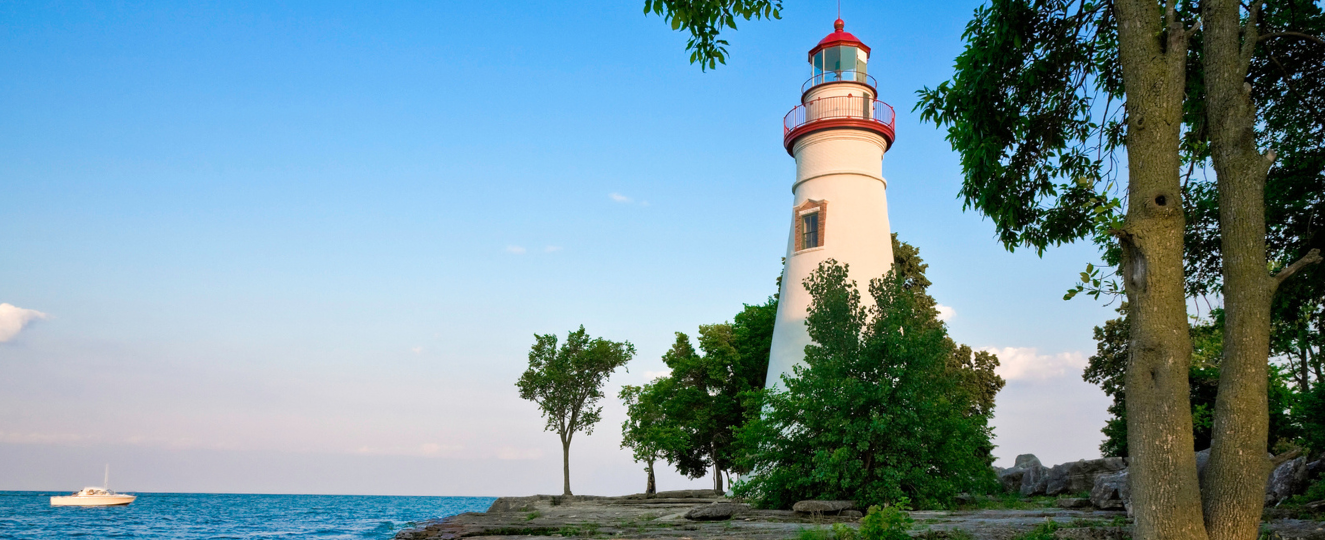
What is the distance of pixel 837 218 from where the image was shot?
25141mm

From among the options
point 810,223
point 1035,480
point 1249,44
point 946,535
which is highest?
point 810,223

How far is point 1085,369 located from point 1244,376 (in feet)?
103

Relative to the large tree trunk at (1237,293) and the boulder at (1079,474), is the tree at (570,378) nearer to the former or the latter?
the boulder at (1079,474)

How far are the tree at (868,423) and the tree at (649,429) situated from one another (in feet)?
39.3

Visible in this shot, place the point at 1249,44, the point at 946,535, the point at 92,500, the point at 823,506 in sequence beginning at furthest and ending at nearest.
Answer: the point at 92,500 → the point at 823,506 → the point at 946,535 → the point at 1249,44

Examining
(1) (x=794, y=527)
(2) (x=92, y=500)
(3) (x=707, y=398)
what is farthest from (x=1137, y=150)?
(2) (x=92, y=500)

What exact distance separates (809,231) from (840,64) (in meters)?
5.71

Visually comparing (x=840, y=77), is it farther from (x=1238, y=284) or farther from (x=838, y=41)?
(x=1238, y=284)

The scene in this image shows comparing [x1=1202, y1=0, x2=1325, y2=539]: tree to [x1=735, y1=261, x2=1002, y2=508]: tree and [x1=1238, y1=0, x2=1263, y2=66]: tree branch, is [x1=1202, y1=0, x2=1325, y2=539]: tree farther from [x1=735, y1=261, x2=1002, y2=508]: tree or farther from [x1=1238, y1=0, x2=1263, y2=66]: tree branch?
[x1=735, y1=261, x2=1002, y2=508]: tree

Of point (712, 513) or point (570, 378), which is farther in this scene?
point (570, 378)

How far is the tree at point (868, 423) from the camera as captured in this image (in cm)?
1800

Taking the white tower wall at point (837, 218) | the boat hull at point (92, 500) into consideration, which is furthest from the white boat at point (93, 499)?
the white tower wall at point (837, 218)

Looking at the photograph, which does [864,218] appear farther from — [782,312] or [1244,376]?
[1244,376]

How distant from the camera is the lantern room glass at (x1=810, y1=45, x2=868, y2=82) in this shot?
1056 inches
